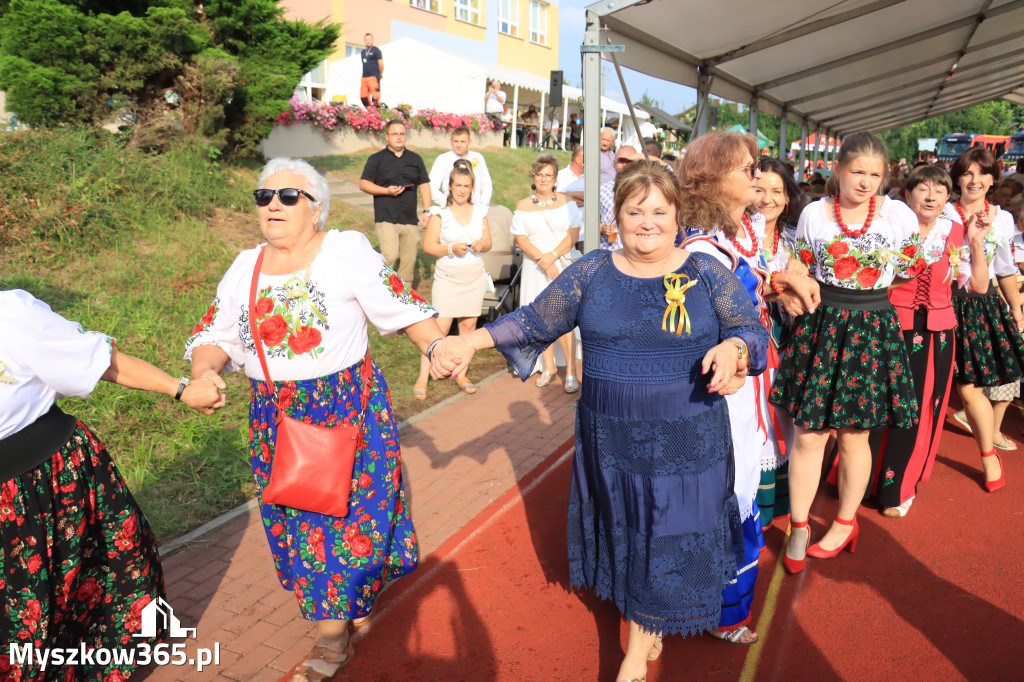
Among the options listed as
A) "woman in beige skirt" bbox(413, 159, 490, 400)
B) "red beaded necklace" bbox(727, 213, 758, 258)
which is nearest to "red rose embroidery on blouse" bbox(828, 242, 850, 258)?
"red beaded necklace" bbox(727, 213, 758, 258)

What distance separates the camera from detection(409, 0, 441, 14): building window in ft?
95.3

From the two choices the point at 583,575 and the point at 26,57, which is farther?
the point at 26,57

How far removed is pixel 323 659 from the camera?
3.17 m

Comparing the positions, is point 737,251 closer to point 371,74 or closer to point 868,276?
point 868,276

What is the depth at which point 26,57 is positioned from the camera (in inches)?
328

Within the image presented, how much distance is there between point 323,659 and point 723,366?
206 cm

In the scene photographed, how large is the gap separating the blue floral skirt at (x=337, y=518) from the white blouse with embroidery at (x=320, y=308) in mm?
89

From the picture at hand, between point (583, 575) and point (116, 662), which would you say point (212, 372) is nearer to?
point (116, 662)

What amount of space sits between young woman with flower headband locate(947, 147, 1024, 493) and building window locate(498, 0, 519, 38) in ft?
104

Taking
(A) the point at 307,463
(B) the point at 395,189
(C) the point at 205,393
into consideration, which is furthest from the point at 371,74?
(A) the point at 307,463

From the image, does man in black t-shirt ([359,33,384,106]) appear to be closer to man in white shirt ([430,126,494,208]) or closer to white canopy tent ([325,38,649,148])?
white canopy tent ([325,38,649,148])

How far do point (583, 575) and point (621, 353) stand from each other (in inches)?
39.6

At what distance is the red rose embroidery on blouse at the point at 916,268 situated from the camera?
3.80 m

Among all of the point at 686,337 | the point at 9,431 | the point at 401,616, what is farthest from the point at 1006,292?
the point at 9,431
